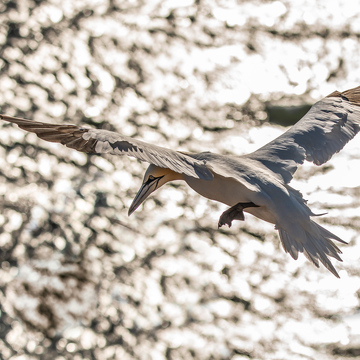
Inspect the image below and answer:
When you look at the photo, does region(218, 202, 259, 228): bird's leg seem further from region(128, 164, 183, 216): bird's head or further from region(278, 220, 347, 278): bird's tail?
region(128, 164, 183, 216): bird's head

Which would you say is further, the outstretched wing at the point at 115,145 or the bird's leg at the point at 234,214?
the bird's leg at the point at 234,214

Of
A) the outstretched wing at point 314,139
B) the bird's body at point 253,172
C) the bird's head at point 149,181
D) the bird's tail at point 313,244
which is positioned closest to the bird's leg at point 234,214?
the bird's body at point 253,172

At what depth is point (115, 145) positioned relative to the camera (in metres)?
3.54

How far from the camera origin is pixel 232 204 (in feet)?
13.8

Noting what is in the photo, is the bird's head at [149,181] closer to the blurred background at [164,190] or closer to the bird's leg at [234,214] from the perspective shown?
the bird's leg at [234,214]

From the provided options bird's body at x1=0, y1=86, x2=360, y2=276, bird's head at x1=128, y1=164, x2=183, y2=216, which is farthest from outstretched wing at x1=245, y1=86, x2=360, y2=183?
bird's head at x1=128, y1=164, x2=183, y2=216

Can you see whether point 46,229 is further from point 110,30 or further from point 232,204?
point 232,204

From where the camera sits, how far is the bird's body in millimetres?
3689

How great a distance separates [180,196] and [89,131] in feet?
27.1

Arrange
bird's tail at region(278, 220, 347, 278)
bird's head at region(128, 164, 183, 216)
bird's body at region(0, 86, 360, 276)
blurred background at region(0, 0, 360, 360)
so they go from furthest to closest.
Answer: blurred background at region(0, 0, 360, 360) → bird's head at region(128, 164, 183, 216) → bird's tail at region(278, 220, 347, 278) → bird's body at region(0, 86, 360, 276)

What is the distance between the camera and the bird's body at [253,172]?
12.1ft

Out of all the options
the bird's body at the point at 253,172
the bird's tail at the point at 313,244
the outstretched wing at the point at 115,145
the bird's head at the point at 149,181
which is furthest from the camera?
the bird's head at the point at 149,181

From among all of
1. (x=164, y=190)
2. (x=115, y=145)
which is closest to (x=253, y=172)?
(x=115, y=145)

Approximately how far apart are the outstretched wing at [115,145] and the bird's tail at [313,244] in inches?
22.7
